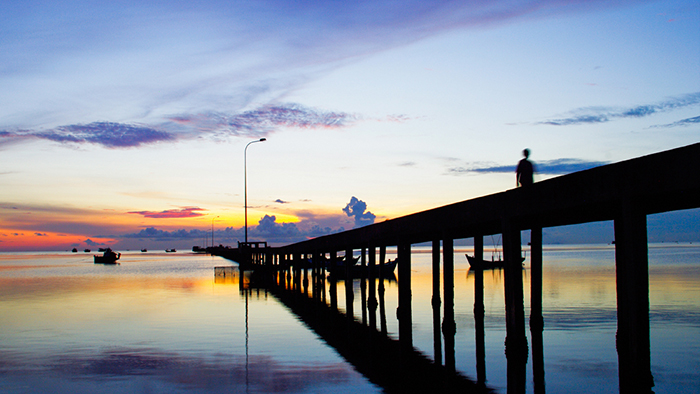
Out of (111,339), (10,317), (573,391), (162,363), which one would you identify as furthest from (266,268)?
(573,391)

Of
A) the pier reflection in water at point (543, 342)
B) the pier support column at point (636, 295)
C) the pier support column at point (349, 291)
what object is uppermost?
the pier support column at point (636, 295)

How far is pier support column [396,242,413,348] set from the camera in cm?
1753

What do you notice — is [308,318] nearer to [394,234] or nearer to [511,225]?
[394,234]

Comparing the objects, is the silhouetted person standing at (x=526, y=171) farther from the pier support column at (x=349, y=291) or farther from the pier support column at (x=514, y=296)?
the pier support column at (x=349, y=291)

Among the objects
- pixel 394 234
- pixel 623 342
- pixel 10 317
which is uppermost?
pixel 394 234

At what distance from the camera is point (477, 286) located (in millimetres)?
19297

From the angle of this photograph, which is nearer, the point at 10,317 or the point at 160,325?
the point at 160,325

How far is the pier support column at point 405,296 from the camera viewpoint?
57.5ft

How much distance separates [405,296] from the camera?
→ 61.3 feet

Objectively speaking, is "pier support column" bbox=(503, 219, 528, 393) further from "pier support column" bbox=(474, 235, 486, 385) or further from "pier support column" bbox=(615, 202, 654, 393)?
"pier support column" bbox=(615, 202, 654, 393)

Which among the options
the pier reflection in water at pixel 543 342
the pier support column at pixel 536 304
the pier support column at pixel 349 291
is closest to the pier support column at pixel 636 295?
the pier reflection in water at pixel 543 342

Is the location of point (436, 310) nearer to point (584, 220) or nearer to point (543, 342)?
point (543, 342)

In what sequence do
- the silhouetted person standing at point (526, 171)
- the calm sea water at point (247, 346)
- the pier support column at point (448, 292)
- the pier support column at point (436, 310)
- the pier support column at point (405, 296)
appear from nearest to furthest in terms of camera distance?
the calm sea water at point (247, 346)
the silhouetted person standing at point (526, 171)
the pier support column at point (436, 310)
the pier support column at point (448, 292)
the pier support column at point (405, 296)

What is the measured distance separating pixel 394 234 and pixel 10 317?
1873 cm
